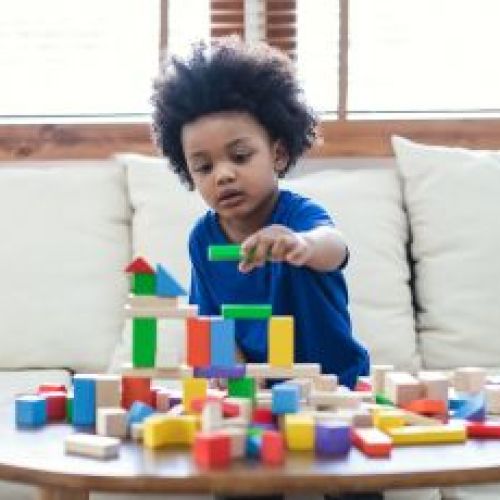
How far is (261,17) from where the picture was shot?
2.63 metres

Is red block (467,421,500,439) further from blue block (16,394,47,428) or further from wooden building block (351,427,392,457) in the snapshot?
blue block (16,394,47,428)

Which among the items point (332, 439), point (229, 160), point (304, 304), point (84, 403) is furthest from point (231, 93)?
point (332, 439)

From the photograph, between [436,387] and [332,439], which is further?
[436,387]

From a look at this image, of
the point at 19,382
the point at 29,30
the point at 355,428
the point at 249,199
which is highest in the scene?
the point at 29,30

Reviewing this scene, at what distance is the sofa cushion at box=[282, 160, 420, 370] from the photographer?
2152mm

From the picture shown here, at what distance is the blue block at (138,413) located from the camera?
1.16m

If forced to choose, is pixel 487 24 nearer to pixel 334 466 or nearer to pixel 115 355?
pixel 115 355

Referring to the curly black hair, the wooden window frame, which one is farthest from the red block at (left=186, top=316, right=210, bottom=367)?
the wooden window frame

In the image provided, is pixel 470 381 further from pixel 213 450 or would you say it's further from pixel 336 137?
pixel 336 137

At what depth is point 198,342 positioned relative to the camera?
1.19 meters

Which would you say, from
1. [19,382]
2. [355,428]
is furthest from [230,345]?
[19,382]

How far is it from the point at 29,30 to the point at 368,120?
79 centimetres

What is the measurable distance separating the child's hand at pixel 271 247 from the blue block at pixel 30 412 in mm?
264

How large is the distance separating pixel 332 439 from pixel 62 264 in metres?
1.27
